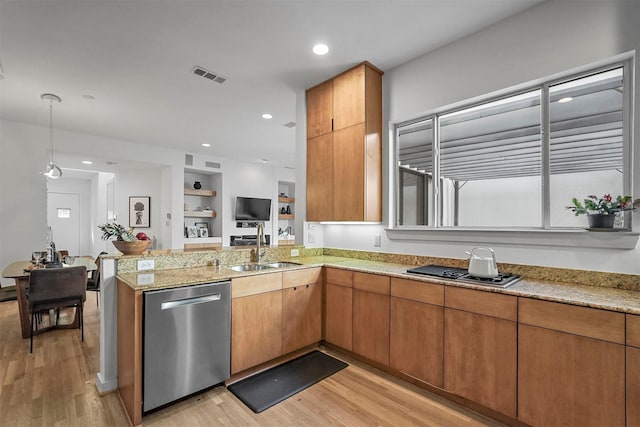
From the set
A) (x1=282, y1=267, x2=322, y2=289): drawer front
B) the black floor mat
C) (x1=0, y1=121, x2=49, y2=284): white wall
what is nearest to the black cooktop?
(x1=282, y1=267, x2=322, y2=289): drawer front

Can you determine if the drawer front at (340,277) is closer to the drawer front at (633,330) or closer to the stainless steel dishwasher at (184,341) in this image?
the stainless steel dishwasher at (184,341)

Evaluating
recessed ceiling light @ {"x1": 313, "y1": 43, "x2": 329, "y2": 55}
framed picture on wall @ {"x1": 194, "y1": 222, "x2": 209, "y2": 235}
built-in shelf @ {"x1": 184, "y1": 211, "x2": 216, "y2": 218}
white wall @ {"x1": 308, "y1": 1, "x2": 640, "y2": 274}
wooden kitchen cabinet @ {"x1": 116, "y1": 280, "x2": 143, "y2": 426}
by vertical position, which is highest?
recessed ceiling light @ {"x1": 313, "y1": 43, "x2": 329, "y2": 55}

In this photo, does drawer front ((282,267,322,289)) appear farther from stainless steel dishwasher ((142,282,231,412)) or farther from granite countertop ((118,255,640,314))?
stainless steel dishwasher ((142,282,231,412))

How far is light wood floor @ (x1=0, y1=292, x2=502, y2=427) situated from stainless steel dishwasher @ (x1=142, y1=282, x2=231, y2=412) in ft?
0.54

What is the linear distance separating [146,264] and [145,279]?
365mm

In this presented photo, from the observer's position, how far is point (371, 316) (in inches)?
101

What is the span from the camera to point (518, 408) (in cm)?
178

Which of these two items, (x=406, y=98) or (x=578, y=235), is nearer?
(x=578, y=235)

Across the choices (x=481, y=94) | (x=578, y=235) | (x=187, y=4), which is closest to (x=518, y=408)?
(x=578, y=235)

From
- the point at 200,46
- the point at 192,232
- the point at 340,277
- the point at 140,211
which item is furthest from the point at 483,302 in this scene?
the point at 140,211

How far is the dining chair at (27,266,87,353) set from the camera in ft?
9.84

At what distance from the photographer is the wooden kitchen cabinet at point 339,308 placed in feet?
9.07

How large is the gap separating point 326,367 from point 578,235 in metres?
2.21

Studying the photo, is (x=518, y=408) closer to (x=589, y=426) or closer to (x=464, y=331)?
(x=589, y=426)
